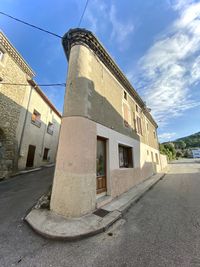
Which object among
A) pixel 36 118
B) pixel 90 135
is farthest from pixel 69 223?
pixel 36 118

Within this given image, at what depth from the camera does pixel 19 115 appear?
1002cm

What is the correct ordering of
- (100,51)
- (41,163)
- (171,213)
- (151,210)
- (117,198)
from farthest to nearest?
(41,163) < (100,51) < (117,198) < (151,210) < (171,213)

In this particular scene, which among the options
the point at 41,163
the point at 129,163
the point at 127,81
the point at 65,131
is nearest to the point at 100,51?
the point at 127,81

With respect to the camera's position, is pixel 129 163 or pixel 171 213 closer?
pixel 171 213

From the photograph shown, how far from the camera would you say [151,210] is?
4508 mm

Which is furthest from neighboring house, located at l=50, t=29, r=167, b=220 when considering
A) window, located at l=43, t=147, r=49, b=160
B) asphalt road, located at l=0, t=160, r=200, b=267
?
window, located at l=43, t=147, r=49, b=160

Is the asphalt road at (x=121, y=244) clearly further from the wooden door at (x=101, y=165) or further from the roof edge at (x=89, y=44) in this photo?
the roof edge at (x=89, y=44)

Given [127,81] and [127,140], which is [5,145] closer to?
[127,140]

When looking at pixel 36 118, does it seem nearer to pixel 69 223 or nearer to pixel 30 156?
pixel 30 156

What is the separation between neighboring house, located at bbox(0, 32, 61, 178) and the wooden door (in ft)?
21.8

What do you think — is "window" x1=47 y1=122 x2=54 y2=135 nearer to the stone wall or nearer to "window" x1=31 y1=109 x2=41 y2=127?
"window" x1=31 y1=109 x2=41 y2=127

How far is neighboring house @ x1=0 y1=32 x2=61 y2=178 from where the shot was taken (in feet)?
28.7

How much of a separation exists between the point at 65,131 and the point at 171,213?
418 centimetres

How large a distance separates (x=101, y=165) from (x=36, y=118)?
9.53m
